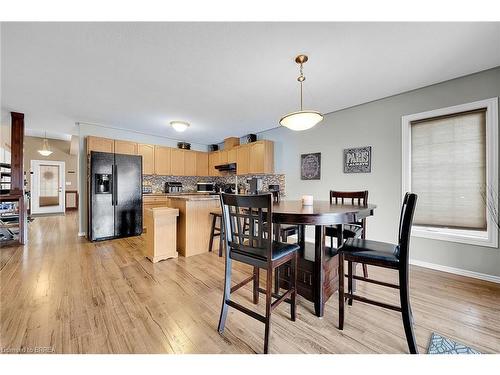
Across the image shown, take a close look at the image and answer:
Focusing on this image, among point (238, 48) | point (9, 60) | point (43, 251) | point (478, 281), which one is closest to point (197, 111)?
point (238, 48)

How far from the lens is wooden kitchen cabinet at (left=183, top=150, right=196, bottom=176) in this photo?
5.80 meters

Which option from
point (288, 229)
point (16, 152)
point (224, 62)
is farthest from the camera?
point (16, 152)

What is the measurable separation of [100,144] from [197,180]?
8.95 feet

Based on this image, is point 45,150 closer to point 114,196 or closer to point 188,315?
point 114,196

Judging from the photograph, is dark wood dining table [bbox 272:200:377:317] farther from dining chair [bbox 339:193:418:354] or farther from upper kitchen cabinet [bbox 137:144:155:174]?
upper kitchen cabinet [bbox 137:144:155:174]

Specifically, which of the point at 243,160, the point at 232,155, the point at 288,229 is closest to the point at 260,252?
the point at 288,229

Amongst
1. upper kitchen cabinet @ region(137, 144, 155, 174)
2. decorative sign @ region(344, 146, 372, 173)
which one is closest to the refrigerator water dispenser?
upper kitchen cabinet @ region(137, 144, 155, 174)

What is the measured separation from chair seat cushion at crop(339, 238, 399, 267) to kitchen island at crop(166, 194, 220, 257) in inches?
89.5

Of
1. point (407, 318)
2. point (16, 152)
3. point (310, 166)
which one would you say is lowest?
point (407, 318)

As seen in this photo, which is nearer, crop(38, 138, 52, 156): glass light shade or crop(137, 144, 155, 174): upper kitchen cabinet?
crop(137, 144, 155, 174): upper kitchen cabinet

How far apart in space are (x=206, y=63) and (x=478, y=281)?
12.7 ft

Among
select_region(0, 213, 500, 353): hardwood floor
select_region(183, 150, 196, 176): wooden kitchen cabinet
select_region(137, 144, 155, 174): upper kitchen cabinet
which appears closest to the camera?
select_region(0, 213, 500, 353): hardwood floor

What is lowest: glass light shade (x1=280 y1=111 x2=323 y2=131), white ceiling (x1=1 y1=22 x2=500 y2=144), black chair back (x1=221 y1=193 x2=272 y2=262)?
black chair back (x1=221 y1=193 x2=272 y2=262)

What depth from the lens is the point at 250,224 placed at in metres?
1.41
